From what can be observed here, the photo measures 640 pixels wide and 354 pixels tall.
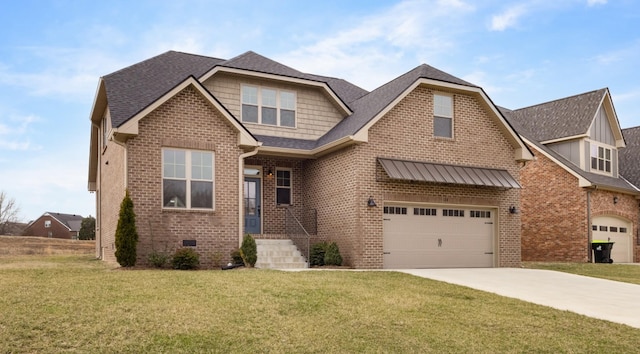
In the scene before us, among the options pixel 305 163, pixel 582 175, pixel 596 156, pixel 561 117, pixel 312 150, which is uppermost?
pixel 561 117

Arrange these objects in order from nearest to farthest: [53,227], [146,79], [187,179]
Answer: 1. [187,179]
2. [146,79]
3. [53,227]

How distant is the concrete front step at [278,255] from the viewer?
58.8 feet

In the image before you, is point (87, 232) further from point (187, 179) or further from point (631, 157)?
point (631, 157)

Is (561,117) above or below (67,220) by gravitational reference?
above

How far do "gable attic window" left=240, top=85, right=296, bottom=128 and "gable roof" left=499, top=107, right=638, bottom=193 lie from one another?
42.5 ft

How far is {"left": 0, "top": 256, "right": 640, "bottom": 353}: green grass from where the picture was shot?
8008 mm

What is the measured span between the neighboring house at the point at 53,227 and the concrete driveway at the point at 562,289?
65.6m

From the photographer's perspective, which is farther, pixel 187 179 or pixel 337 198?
pixel 337 198

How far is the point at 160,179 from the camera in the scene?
16578 millimetres

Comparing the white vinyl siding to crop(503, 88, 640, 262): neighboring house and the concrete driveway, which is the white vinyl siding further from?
crop(503, 88, 640, 262): neighboring house

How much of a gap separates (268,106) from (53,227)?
205ft

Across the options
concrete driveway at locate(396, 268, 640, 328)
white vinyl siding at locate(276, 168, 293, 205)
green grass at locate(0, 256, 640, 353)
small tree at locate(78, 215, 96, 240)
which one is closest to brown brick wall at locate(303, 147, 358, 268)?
white vinyl siding at locate(276, 168, 293, 205)

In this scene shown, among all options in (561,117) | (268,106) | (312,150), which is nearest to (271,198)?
(312,150)

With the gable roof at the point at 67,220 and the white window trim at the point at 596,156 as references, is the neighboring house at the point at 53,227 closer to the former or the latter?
the gable roof at the point at 67,220
